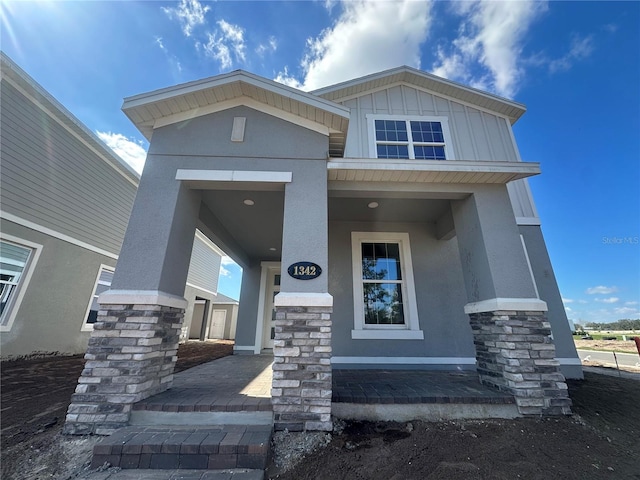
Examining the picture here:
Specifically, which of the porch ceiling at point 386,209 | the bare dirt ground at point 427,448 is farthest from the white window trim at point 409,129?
the bare dirt ground at point 427,448

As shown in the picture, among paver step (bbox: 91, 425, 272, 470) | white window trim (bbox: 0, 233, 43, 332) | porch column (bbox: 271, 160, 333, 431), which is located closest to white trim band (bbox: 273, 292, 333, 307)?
porch column (bbox: 271, 160, 333, 431)

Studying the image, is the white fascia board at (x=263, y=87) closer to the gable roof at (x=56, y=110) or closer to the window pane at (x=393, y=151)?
the window pane at (x=393, y=151)

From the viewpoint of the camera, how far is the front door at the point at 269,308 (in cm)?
789

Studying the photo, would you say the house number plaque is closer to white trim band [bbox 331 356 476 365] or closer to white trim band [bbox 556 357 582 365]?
white trim band [bbox 331 356 476 365]

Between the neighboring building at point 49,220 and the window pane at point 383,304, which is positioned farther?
the neighboring building at point 49,220

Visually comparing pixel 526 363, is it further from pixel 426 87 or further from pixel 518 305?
pixel 426 87

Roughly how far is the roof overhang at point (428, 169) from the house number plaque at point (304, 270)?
1581mm

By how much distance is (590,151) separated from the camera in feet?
30.0

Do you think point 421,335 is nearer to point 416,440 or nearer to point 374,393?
point 374,393

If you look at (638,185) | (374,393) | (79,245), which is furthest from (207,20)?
(638,185)

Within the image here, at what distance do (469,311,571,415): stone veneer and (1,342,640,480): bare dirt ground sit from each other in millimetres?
201

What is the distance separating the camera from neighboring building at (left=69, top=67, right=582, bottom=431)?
3.25 metres

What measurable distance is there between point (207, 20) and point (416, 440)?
916cm

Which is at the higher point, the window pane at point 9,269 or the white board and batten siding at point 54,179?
the white board and batten siding at point 54,179
